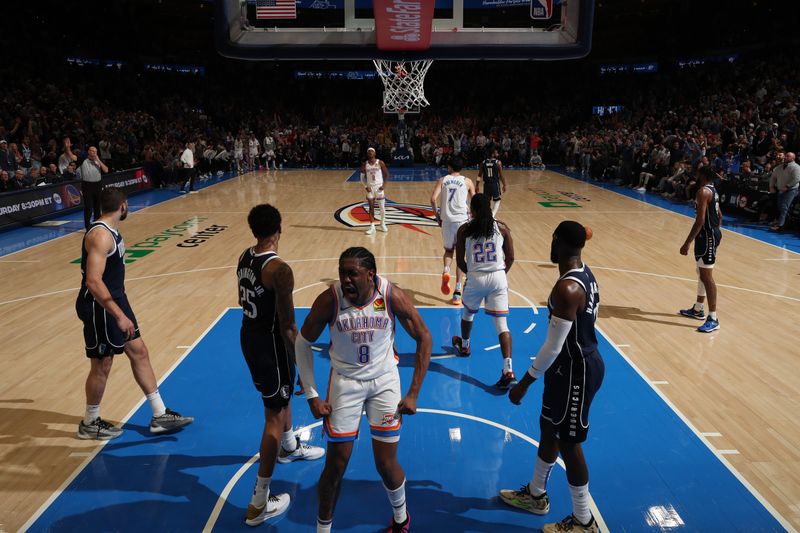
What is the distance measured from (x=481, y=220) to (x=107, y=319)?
10.5ft

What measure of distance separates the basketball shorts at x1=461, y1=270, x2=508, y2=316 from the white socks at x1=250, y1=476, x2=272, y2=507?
2.67m

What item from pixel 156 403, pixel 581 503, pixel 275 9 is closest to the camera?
pixel 581 503

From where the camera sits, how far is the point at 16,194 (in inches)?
511

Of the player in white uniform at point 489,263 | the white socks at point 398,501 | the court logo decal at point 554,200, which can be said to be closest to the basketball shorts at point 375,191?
the court logo decal at point 554,200

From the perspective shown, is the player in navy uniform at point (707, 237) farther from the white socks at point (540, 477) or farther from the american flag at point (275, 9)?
the american flag at point (275, 9)

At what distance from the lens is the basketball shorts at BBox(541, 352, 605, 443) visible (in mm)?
3395

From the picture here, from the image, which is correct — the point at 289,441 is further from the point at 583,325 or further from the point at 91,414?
the point at 583,325

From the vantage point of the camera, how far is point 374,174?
11.9 m

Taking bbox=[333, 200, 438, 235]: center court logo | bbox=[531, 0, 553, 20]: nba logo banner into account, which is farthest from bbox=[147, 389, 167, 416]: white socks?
bbox=[531, 0, 553, 20]: nba logo banner

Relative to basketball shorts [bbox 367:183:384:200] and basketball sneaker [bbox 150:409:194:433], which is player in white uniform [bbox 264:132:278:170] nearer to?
basketball shorts [bbox 367:183:384:200]

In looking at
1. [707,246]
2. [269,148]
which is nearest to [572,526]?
[707,246]

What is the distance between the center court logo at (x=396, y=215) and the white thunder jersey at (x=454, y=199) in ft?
16.2

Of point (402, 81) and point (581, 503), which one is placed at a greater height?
point (402, 81)

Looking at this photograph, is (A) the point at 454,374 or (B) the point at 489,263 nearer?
(B) the point at 489,263
